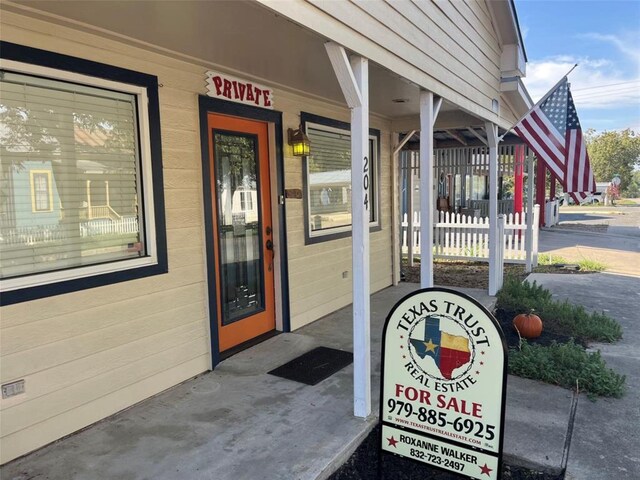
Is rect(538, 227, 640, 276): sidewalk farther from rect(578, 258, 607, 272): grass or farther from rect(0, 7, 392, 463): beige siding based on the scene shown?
rect(0, 7, 392, 463): beige siding

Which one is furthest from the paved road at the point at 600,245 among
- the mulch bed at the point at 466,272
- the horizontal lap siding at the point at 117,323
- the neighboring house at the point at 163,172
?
the horizontal lap siding at the point at 117,323

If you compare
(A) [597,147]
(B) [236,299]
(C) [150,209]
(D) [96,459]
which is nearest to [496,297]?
(B) [236,299]

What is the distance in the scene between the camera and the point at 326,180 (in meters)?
5.77

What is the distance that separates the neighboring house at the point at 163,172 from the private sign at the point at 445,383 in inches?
32.8

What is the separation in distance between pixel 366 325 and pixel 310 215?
2465 millimetres

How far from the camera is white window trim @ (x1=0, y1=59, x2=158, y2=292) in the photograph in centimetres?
265

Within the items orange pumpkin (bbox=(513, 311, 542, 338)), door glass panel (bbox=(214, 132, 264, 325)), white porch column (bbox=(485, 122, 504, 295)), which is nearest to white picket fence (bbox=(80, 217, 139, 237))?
door glass panel (bbox=(214, 132, 264, 325))

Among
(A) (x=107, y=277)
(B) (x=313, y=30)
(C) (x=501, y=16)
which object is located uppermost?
(C) (x=501, y=16)

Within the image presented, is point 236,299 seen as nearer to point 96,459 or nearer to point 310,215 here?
point 310,215

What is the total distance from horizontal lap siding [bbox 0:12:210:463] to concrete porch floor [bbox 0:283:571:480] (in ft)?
0.45

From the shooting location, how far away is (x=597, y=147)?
4462cm

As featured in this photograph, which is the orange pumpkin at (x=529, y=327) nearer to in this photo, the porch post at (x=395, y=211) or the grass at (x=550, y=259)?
the porch post at (x=395, y=211)

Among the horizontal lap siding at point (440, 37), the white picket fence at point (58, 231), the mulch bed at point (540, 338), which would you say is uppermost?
the horizontal lap siding at point (440, 37)

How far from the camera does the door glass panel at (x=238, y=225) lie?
4.22 metres
